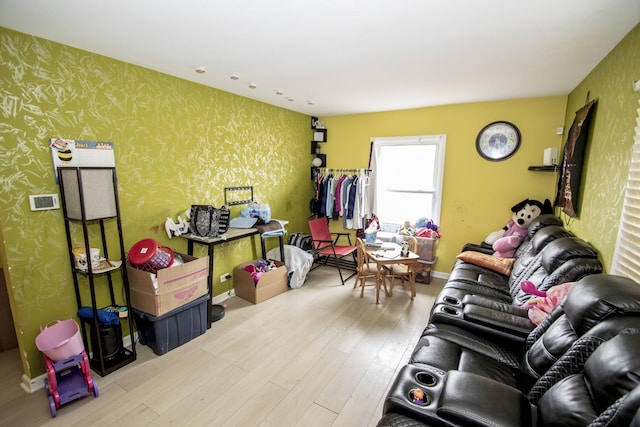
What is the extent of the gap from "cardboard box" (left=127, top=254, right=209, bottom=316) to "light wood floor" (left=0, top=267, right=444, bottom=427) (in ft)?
1.37

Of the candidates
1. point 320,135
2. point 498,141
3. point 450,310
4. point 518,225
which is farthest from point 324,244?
point 498,141

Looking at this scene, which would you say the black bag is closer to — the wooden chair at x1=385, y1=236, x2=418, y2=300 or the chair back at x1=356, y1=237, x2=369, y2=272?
the chair back at x1=356, y1=237, x2=369, y2=272

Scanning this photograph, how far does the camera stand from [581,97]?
272 centimetres

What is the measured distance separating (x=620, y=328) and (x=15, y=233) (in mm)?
3295

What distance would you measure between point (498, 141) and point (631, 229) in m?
2.28

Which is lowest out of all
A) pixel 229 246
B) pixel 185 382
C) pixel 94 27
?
pixel 185 382

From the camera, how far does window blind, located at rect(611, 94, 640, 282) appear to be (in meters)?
1.54

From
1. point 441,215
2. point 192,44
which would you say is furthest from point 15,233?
point 441,215

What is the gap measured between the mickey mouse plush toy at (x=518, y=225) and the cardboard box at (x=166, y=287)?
3.24m

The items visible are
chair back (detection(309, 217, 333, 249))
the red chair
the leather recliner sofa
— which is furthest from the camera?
chair back (detection(309, 217, 333, 249))

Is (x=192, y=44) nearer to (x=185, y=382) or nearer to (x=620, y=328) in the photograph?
(x=185, y=382)

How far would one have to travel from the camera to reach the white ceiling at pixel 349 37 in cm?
156

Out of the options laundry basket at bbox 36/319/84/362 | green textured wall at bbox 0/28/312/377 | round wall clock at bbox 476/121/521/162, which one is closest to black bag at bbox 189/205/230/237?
green textured wall at bbox 0/28/312/377

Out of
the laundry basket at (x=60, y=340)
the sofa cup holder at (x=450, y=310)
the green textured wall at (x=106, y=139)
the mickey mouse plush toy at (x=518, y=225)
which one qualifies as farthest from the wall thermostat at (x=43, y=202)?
the mickey mouse plush toy at (x=518, y=225)
